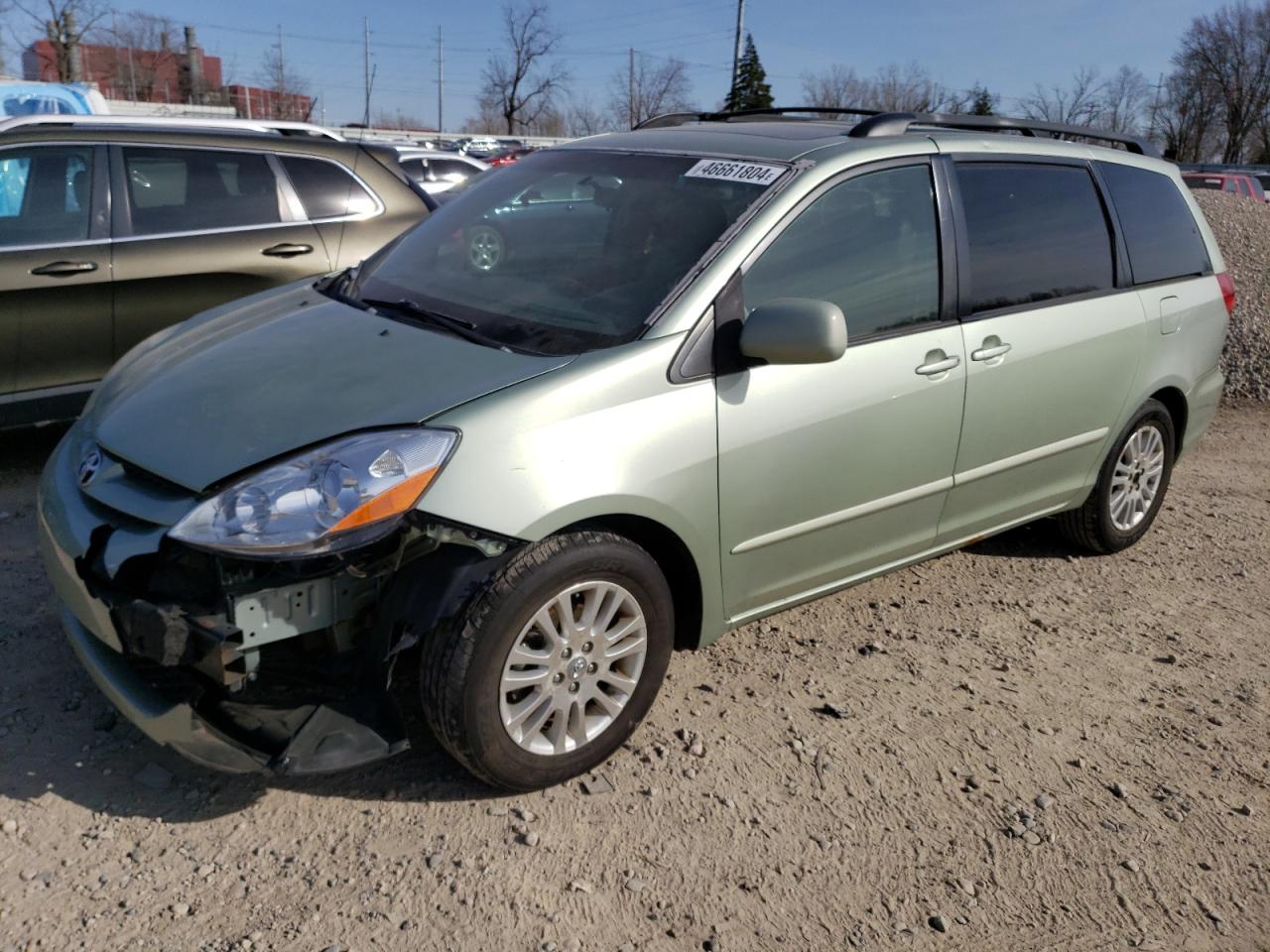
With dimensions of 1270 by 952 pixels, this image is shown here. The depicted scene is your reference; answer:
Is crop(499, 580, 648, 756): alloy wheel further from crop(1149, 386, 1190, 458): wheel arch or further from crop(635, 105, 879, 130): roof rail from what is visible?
crop(1149, 386, 1190, 458): wheel arch

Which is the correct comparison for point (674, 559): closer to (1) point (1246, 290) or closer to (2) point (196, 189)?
(2) point (196, 189)

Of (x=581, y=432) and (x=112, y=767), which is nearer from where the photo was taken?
(x=581, y=432)

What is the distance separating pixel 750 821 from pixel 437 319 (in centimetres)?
174

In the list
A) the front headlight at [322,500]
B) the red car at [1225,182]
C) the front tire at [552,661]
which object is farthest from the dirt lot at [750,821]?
the red car at [1225,182]

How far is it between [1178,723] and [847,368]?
5.41 ft

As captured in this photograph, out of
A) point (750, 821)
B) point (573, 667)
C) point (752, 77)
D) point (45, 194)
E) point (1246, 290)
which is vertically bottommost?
point (750, 821)

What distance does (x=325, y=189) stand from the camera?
591 centimetres

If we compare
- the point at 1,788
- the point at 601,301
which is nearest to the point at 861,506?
the point at 601,301

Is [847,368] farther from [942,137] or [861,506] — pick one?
[942,137]

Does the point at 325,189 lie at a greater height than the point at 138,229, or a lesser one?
greater

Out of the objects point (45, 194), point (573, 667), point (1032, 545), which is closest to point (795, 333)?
point (573, 667)

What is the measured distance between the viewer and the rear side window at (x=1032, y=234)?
3875 mm

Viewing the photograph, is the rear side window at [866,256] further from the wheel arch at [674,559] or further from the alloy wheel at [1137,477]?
the alloy wheel at [1137,477]

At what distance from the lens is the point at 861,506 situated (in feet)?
11.6
